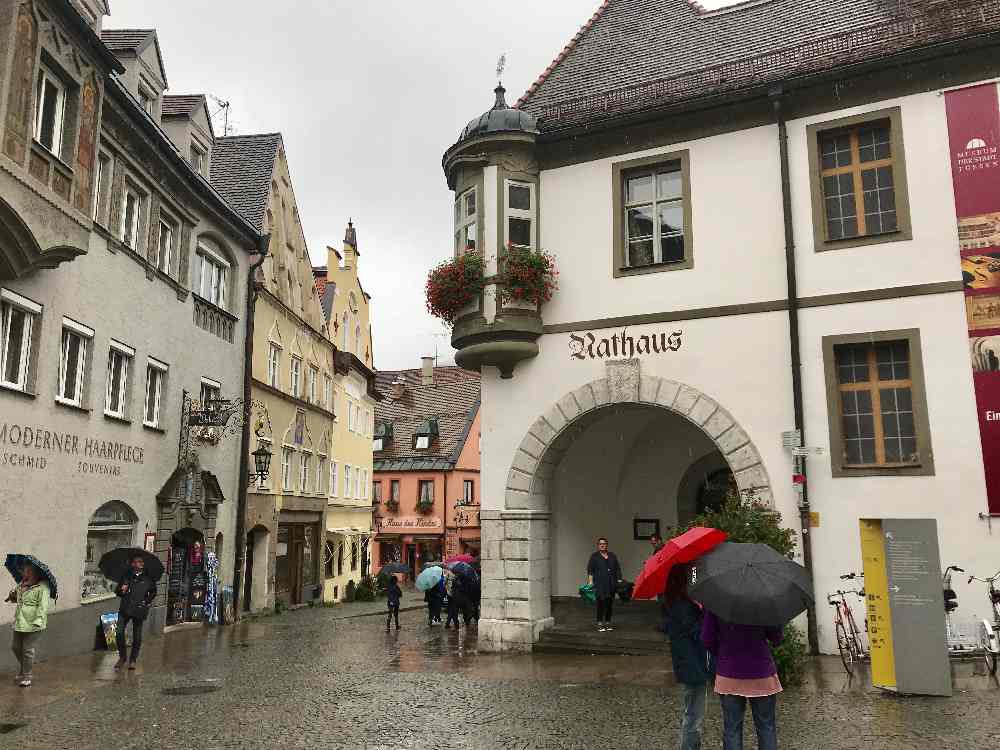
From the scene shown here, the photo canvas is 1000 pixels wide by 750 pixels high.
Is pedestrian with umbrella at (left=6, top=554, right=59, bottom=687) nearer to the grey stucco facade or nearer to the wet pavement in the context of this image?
the wet pavement

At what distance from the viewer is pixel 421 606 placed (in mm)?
29953

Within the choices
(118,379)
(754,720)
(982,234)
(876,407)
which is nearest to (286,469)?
(118,379)

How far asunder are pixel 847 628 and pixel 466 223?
8727mm

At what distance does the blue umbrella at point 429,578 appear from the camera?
1886 centimetres

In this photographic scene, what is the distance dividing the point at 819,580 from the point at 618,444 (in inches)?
230

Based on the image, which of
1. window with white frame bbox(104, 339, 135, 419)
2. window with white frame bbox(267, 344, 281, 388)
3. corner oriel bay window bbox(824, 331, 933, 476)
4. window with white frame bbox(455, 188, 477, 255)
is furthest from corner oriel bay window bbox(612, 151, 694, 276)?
window with white frame bbox(267, 344, 281, 388)

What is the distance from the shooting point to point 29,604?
11.2 meters

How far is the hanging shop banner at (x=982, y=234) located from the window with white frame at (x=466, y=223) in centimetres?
738

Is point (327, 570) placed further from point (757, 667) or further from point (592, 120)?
point (757, 667)

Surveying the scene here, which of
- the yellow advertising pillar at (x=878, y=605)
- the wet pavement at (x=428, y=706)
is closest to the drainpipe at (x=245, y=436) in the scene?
the wet pavement at (x=428, y=706)

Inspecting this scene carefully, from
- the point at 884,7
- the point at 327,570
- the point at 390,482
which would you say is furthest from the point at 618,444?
the point at 390,482

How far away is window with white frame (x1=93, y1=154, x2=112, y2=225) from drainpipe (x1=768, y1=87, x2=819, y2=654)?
11.6 m

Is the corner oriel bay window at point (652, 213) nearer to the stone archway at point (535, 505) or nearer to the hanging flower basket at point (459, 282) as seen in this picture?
the stone archway at point (535, 505)

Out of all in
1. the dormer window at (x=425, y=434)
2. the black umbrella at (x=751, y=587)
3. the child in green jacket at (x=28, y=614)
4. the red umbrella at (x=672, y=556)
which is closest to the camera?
the black umbrella at (x=751, y=587)
